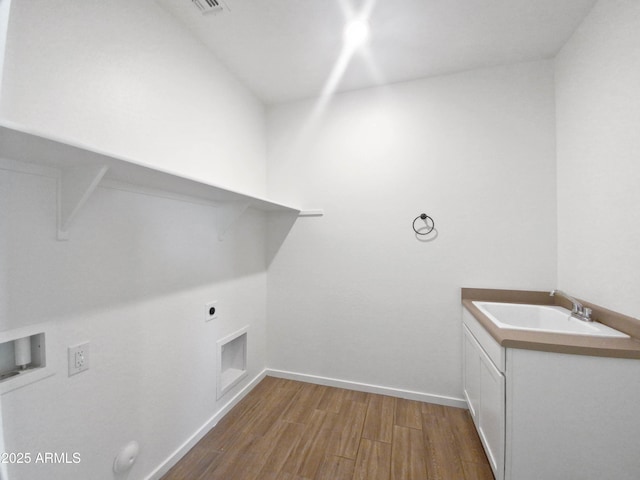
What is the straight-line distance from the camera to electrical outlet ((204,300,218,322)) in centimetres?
186

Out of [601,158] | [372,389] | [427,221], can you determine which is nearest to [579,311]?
[601,158]

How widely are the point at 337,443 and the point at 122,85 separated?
8.01 feet

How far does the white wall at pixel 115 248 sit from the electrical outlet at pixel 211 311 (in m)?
0.05

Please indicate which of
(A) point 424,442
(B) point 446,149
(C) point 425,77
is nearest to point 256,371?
(A) point 424,442

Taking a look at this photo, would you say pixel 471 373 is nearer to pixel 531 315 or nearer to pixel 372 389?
pixel 531 315

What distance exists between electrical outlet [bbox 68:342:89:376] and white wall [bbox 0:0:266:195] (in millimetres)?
832

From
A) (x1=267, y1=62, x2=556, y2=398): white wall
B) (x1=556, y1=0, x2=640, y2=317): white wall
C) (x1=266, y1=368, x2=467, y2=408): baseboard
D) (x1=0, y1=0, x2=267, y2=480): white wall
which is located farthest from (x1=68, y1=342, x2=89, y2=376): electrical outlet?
(x1=556, y1=0, x2=640, y2=317): white wall

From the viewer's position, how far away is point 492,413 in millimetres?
1411

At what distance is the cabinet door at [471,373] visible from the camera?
1.70 m

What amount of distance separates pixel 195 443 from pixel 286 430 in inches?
23.6

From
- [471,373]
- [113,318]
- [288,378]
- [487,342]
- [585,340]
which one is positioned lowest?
[288,378]

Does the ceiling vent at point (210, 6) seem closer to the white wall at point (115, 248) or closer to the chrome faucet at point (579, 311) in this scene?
the white wall at point (115, 248)

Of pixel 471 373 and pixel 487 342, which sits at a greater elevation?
pixel 487 342

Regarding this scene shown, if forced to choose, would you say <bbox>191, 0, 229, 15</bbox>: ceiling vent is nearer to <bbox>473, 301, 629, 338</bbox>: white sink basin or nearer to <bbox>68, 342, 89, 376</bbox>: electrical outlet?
<bbox>68, 342, 89, 376</bbox>: electrical outlet
